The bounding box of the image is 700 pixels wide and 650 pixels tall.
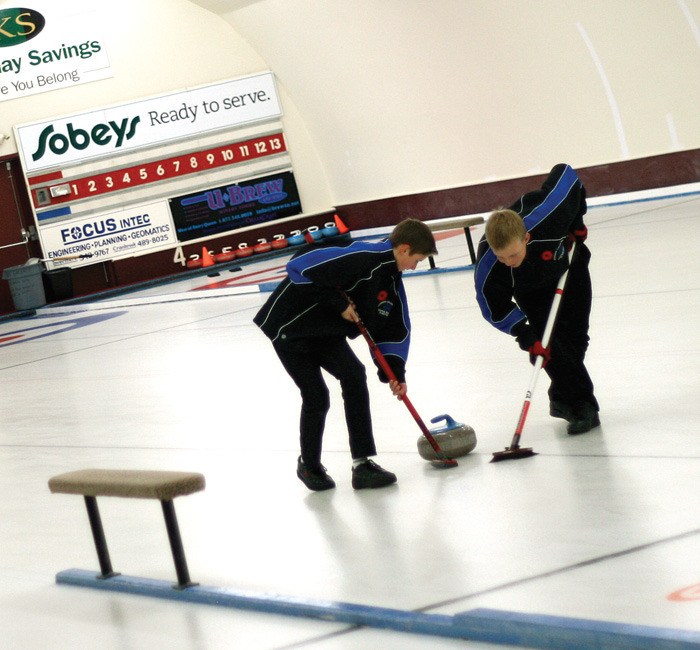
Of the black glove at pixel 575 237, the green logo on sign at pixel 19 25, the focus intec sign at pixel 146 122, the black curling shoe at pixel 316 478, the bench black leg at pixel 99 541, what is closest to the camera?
the bench black leg at pixel 99 541

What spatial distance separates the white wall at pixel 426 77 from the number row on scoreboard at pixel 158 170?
2.12ft

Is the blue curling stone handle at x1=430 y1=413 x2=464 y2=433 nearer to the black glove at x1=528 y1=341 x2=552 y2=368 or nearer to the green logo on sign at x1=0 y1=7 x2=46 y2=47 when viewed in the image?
the black glove at x1=528 y1=341 x2=552 y2=368

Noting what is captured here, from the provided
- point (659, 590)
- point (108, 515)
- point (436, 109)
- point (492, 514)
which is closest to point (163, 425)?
point (108, 515)

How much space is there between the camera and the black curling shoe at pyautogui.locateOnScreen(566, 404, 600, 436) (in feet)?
16.8

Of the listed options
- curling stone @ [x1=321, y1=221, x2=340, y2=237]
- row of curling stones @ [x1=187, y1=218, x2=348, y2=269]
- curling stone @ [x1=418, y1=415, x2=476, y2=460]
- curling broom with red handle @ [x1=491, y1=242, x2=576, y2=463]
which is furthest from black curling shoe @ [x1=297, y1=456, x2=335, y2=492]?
curling stone @ [x1=321, y1=221, x2=340, y2=237]

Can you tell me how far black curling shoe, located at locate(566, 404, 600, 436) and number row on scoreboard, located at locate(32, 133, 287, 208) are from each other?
606 inches

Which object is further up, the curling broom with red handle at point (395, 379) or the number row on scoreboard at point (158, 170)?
the number row on scoreboard at point (158, 170)

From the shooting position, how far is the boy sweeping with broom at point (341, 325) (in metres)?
4.70

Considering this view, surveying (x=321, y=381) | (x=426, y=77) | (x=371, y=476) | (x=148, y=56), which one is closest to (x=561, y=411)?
(x=371, y=476)

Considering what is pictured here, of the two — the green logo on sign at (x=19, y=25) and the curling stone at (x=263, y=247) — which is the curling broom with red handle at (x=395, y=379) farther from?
the green logo on sign at (x=19, y=25)

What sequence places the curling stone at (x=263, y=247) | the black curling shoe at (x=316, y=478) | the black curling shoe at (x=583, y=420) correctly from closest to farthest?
1. the black curling shoe at (x=316, y=478)
2. the black curling shoe at (x=583, y=420)
3. the curling stone at (x=263, y=247)

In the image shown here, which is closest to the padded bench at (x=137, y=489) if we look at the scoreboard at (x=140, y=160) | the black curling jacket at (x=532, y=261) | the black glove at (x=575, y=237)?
the black curling jacket at (x=532, y=261)

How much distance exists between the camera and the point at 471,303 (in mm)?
9781

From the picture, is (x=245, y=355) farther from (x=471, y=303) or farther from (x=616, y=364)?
(x=616, y=364)
